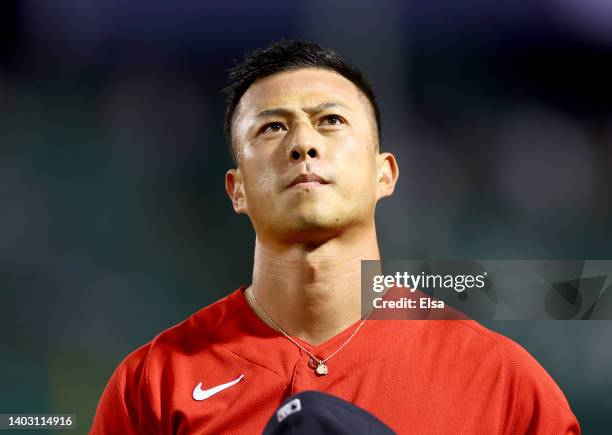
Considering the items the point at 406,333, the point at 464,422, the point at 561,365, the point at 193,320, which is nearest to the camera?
Result: the point at 464,422

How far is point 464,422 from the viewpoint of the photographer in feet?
5.56

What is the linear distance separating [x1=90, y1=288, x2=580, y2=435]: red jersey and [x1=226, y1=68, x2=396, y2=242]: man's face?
0.26 m

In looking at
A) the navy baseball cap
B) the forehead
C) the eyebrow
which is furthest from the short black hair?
the navy baseball cap

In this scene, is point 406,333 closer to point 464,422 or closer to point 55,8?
point 464,422

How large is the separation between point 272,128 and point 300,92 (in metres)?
0.11

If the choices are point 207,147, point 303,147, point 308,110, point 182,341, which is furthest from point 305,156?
point 207,147

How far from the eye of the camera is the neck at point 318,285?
74.1 inches

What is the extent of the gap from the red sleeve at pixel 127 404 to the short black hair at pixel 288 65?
58 centimetres

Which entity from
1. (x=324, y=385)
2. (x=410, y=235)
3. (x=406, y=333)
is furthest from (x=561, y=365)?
(x=324, y=385)

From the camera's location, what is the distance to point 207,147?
2922 mm

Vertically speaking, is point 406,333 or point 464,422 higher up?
point 406,333

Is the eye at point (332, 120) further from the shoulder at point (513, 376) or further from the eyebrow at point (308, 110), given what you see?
the shoulder at point (513, 376)

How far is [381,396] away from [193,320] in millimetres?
538

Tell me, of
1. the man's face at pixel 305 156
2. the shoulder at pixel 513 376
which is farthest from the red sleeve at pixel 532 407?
the man's face at pixel 305 156
